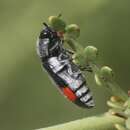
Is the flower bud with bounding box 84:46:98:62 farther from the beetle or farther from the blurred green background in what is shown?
the blurred green background

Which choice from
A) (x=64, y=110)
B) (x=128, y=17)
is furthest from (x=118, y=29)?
(x=64, y=110)

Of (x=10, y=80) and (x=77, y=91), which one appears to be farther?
(x=10, y=80)

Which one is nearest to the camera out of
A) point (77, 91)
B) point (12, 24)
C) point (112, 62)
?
point (77, 91)

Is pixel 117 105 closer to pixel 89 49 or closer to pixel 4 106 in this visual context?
pixel 89 49

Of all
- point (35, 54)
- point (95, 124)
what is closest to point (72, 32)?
point (95, 124)

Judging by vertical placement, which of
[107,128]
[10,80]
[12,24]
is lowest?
[107,128]

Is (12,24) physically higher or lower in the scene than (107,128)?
A: higher
